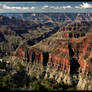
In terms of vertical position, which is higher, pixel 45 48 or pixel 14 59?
pixel 45 48

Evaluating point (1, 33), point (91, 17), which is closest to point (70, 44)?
point (1, 33)

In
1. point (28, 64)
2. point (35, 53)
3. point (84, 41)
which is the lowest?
point (28, 64)

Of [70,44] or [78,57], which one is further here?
[70,44]

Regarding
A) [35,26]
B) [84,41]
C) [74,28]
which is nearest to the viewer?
[84,41]

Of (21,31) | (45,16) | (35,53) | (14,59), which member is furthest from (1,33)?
(45,16)

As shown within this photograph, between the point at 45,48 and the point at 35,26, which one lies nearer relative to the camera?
the point at 45,48

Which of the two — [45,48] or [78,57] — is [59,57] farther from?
[45,48]

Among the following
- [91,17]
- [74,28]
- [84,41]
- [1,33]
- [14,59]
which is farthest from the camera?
[91,17]

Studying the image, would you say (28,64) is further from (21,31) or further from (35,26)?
(35,26)

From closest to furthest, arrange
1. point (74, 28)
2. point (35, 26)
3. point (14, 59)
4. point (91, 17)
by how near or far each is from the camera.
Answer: point (14, 59)
point (74, 28)
point (35, 26)
point (91, 17)
